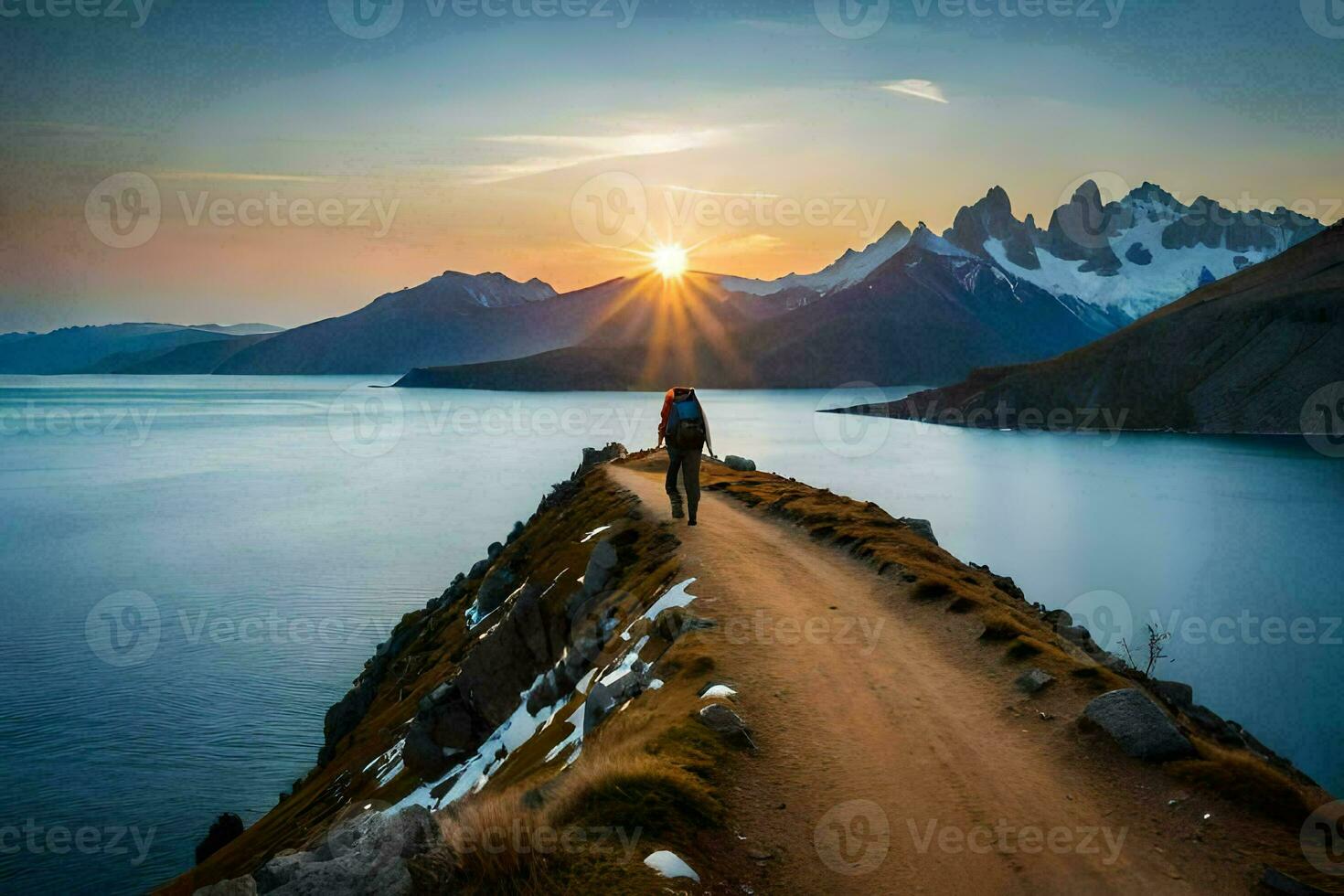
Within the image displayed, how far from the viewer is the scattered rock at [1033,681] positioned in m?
14.2

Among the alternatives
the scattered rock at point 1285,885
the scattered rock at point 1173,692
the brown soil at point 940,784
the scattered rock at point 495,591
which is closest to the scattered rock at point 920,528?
the scattered rock at point 1173,692

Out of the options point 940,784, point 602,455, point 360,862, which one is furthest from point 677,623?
point 602,455

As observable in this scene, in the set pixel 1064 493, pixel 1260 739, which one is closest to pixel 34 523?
pixel 1260 739

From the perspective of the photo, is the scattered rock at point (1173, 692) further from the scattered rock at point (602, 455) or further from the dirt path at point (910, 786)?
the scattered rock at point (602, 455)

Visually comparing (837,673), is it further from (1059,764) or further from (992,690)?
(1059,764)

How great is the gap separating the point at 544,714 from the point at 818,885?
46.9ft

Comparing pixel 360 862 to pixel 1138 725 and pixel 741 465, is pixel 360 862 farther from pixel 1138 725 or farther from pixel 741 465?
pixel 741 465

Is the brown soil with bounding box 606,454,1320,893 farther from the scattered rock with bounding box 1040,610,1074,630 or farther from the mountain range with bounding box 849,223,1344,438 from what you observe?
the mountain range with bounding box 849,223,1344,438

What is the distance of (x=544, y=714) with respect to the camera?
73.2 feet

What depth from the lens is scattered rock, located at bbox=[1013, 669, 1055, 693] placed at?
14219mm

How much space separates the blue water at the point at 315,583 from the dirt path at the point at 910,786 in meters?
22.9

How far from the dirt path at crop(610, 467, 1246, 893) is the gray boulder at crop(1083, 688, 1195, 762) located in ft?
A: 2.65

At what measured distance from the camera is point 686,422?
25.5 meters

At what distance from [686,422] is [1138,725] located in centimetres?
1544
